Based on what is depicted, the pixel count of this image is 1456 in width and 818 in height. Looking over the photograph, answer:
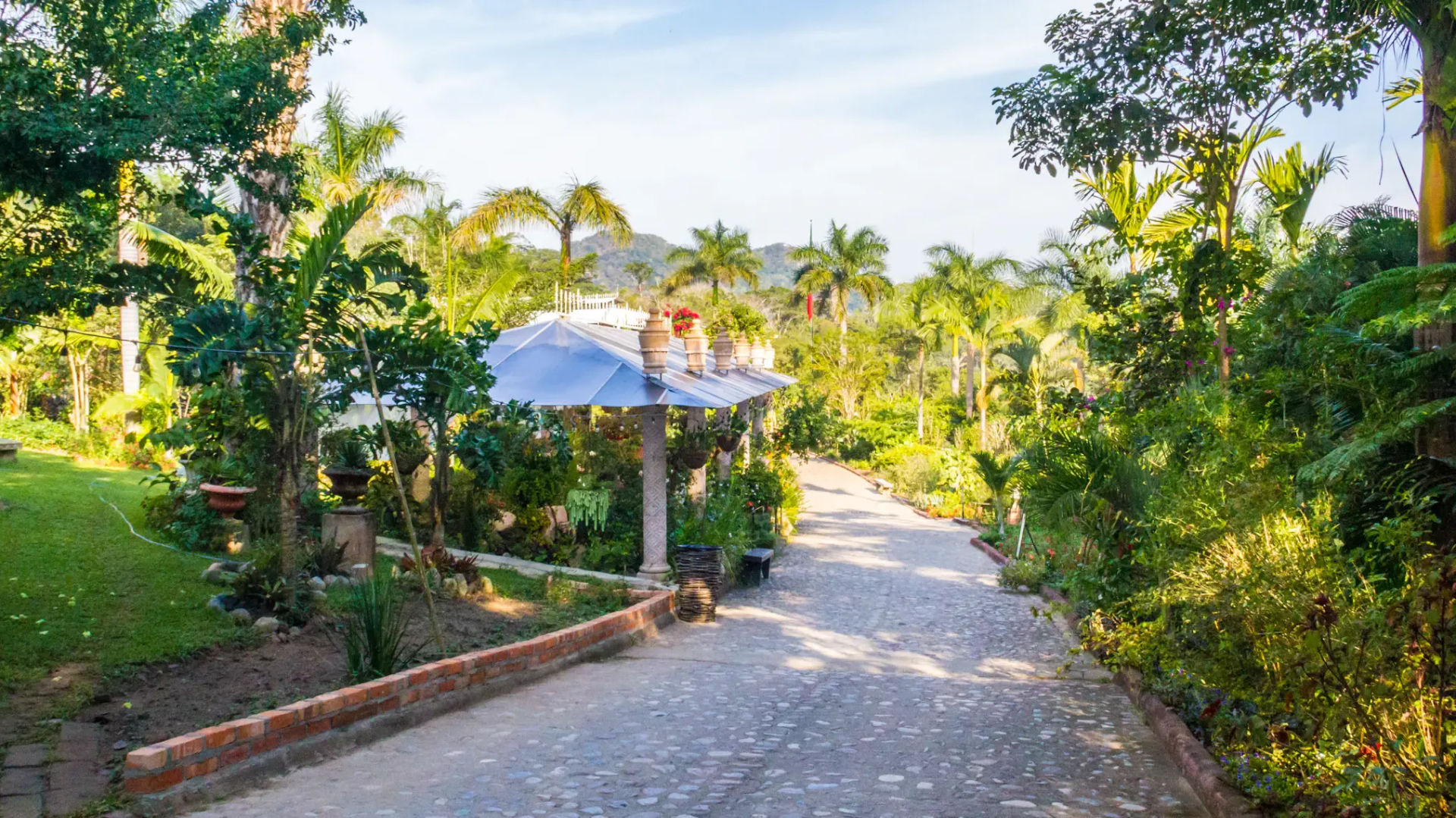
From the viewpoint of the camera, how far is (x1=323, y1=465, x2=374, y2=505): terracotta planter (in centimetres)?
1066

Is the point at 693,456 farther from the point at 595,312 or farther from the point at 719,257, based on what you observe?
the point at 719,257

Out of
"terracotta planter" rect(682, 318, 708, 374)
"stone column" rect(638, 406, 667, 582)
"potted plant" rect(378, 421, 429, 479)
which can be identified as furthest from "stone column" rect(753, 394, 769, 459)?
"potted plant" rect(378, 421, 429, 479)

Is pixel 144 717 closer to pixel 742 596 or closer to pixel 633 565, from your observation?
pixel 633 565

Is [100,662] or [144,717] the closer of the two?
[144,717]

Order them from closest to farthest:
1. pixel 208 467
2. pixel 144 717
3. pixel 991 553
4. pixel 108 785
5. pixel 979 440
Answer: pixel 108 785
pixel 144 717
pixel 208 467
pixel 991 553
pixel 979 440

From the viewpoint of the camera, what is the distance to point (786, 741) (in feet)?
21.5

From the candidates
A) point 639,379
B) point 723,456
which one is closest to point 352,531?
point 639,379

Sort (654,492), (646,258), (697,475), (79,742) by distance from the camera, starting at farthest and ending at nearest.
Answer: (646,258) → (697,475) → (654,492) → (79,742)

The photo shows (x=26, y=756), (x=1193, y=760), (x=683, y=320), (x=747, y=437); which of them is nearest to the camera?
(x=26, y=756)

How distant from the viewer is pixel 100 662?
652 centimetres

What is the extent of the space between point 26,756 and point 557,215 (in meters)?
25.7

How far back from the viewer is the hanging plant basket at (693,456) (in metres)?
14.1

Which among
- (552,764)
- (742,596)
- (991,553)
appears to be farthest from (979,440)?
(552,764)

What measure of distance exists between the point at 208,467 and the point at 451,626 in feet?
12.1
